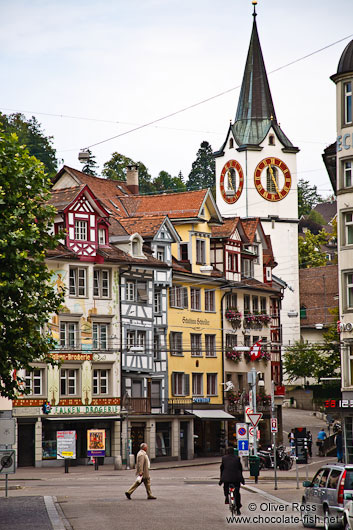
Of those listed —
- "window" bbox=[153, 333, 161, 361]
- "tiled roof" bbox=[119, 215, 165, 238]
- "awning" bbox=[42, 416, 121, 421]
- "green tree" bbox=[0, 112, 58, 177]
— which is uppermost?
"green tree" bbox=[0, 112, 58, 177]

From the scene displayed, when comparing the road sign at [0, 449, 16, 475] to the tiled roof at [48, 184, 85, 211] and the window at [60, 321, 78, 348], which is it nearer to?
the window at [60, 321, 78, 348]

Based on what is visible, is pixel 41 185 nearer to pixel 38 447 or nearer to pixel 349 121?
pixel 349 121

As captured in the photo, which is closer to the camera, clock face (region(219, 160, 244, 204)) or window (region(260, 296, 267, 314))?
window (region(260, 296, 267, 314))

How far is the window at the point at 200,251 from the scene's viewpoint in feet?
240

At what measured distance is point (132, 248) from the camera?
66000 millimetres

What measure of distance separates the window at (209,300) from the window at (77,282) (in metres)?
12.4

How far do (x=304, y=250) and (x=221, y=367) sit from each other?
46.6 metres

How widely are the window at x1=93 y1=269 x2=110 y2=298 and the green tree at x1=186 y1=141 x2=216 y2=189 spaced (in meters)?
111

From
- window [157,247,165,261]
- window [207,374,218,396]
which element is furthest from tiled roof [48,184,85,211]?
window [207,374,218,396]

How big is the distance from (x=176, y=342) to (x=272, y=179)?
3656 centimetres

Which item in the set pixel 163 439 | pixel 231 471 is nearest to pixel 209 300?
pixel 163 439

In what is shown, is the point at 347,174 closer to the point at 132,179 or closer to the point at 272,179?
the point at 132,179

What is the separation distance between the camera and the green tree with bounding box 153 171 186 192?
15138cm

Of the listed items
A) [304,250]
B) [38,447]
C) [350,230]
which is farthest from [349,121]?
[304,250]
